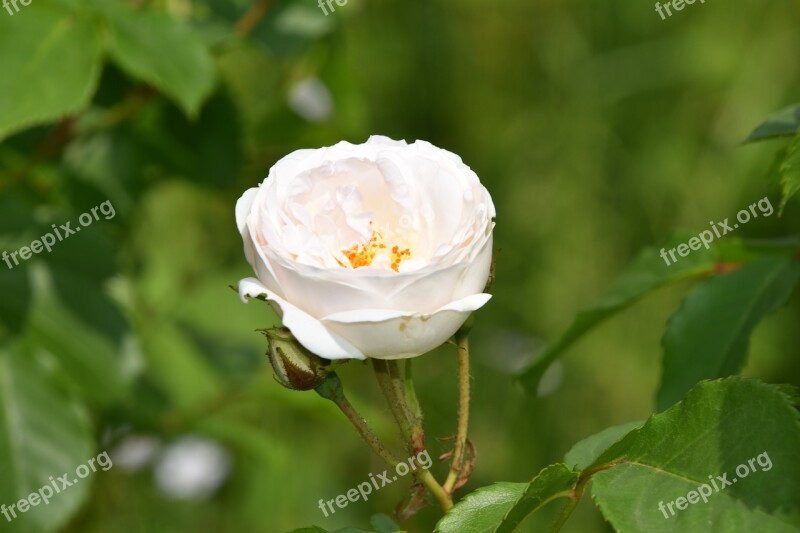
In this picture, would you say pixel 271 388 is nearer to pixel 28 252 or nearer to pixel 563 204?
pixel 28 252

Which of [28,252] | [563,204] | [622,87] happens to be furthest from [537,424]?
[28,252]

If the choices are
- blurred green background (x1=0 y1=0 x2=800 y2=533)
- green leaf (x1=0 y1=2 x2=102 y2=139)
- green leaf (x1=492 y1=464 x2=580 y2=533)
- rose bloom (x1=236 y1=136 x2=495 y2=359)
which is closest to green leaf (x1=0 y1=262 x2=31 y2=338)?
blurred green background (x1=0 y1=0 x2=800 y2=533)

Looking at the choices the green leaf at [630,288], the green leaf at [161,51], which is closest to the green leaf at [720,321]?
the green leaf at [630,288]

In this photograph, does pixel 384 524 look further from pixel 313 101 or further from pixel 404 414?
pixel 313 101

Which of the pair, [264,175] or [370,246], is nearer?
[370,246]

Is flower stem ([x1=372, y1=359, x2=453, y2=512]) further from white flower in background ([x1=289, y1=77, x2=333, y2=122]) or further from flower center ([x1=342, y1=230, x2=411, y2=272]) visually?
white flower in background ([x1=289, y1=77, x2=333, y2=122])

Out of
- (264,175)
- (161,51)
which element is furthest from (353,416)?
(264,175)

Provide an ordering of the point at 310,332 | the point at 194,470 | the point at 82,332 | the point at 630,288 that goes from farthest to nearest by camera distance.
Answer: the point at 194,470 < the point at 82,332 < the point at 630,288 < the point at 310,332
